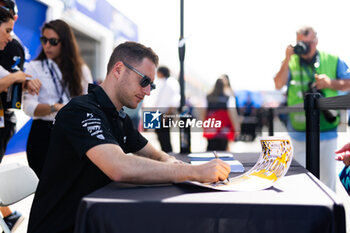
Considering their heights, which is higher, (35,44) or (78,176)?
(35,44)

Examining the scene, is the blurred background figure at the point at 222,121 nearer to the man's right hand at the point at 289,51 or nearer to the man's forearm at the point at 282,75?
the man's forearm at the point at 282,75

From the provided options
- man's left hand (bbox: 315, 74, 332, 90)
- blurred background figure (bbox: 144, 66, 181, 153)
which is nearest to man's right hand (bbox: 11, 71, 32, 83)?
blurred background figure (bbox: 144, 66, 181, 153)

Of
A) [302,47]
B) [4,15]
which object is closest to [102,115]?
[4,15]

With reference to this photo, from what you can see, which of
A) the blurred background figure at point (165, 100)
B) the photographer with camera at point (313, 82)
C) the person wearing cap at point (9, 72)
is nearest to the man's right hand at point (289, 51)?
the photographer with camera at point (313, 82)

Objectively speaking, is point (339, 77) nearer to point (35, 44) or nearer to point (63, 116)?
point (63, 116)

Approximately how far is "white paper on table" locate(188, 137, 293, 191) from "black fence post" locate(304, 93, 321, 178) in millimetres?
485

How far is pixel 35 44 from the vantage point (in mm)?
4895

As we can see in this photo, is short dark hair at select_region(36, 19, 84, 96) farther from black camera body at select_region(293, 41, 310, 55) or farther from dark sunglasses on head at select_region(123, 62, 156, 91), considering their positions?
black camera body at select_region(293, 41, 310, 55)

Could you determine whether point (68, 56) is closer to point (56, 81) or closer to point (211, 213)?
point (56, 81)

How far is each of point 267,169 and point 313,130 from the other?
1.86ft

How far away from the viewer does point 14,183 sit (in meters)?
1.28

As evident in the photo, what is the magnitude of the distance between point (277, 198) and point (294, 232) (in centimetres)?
8

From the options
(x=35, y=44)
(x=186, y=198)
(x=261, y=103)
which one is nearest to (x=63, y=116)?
(x=186, y=198)

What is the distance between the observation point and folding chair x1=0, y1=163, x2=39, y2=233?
1.22 m
